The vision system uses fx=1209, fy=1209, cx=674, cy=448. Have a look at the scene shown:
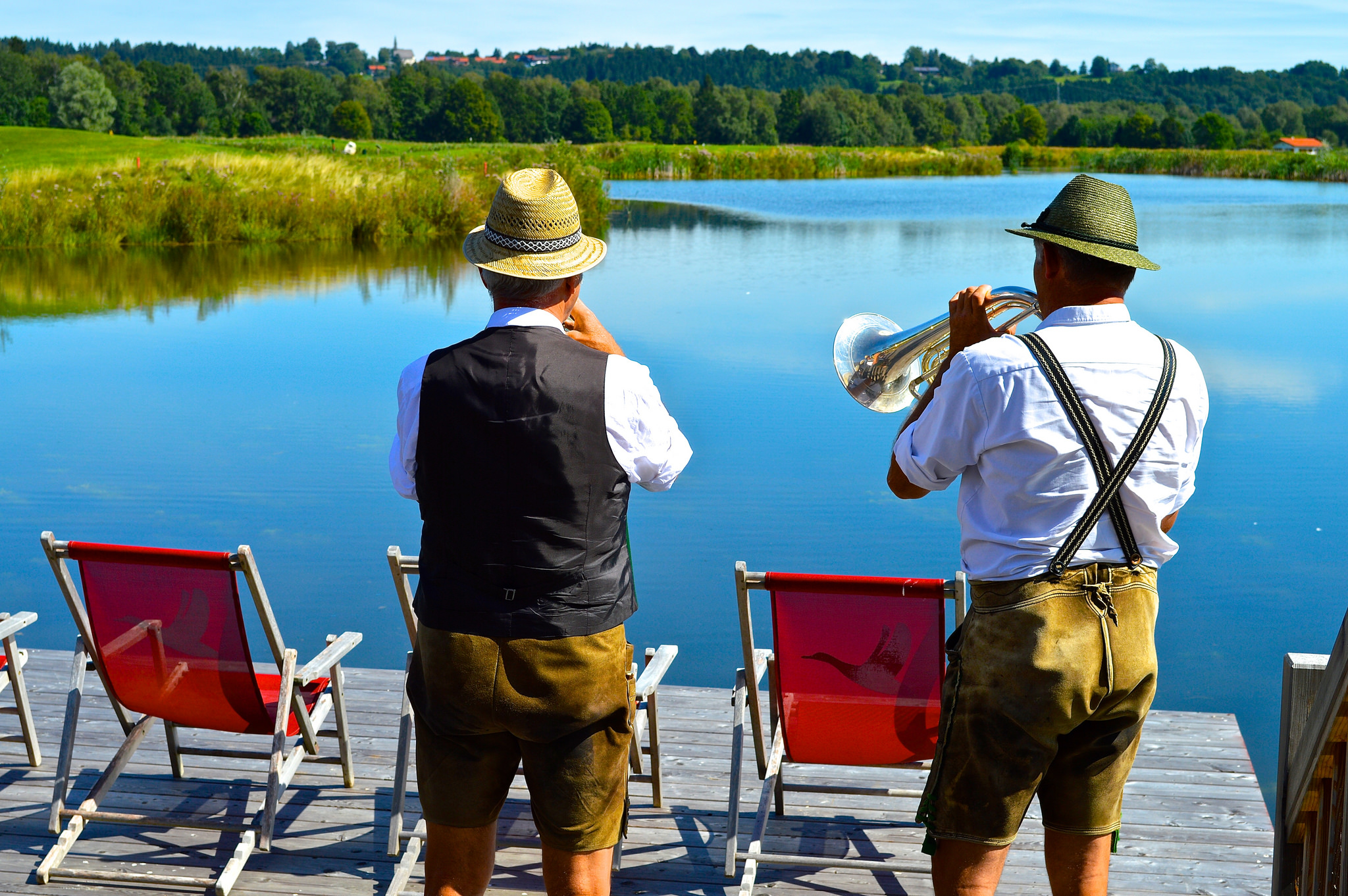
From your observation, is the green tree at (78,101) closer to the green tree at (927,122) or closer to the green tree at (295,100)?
the green tree at (295,100)

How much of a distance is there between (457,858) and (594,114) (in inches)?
3178

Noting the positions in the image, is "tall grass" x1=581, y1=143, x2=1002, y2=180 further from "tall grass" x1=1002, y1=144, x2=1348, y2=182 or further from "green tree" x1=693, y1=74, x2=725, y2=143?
"green tree" x1=693, y1=74, x2=725, y2=143

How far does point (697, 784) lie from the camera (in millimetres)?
3379

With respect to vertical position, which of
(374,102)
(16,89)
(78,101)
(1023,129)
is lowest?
(1023,129)

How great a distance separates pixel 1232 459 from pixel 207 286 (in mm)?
12532

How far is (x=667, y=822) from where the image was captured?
10.4 feet

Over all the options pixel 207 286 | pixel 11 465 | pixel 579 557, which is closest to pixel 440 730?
pixel 579 557

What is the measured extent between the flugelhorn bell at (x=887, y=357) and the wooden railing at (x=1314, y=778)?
96cm

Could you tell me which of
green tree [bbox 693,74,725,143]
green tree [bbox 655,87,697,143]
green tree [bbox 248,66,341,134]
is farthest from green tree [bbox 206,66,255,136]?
green tree [bbox 693,74,725,143]

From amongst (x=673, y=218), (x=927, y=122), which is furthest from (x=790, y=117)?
(x=673, y=218)

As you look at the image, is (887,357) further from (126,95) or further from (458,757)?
(126,95)

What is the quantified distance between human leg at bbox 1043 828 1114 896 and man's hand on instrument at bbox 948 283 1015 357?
88 cm

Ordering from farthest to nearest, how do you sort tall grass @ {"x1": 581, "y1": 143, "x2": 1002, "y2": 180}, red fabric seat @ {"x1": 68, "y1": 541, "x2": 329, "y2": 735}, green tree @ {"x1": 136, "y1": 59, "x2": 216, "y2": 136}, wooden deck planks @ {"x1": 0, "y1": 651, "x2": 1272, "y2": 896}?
green tree @ {"x1": 136, "y1": 59, "x2": 216, "y2": 136}
tall grass @ {"x1": 581, "y1": 143, "x2": 1002, "y2": 180}
wooden deck planks @ {"x1": 0, "y1": 651, "x2": 1272, "y2": 896}
red fabric seat @ {"x1": 68, "y1": 541, "x2": 329, "y2": 735}

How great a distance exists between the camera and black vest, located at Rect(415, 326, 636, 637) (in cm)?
193
